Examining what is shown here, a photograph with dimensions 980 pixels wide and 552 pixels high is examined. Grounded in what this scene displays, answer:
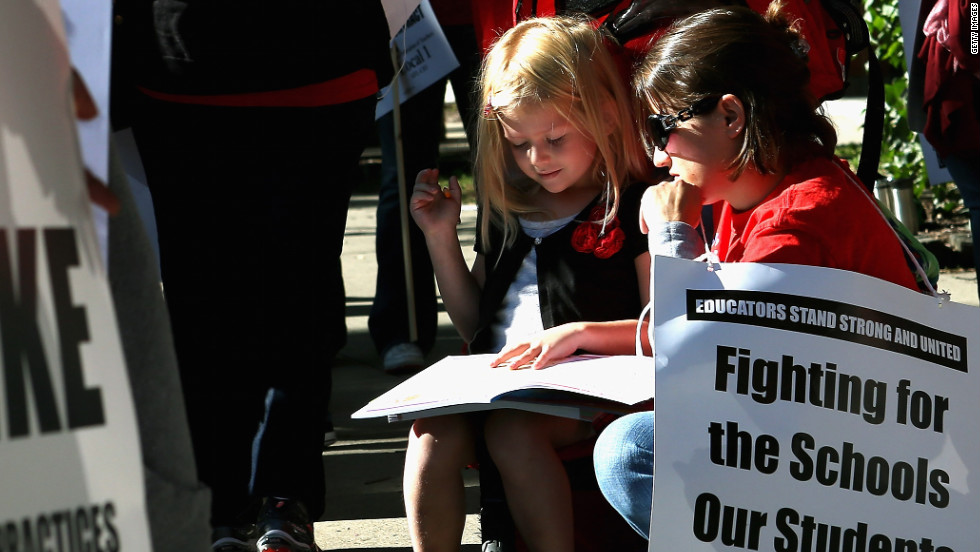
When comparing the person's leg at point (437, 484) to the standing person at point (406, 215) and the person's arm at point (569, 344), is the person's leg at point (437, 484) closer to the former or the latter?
the person's arm at point (569, 344)

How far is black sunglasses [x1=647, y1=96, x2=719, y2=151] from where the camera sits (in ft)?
7.00

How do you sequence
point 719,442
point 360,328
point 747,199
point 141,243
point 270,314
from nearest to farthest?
point 141,243 → point 719,442 → point 747,199 → point 270,314 → point 360,328

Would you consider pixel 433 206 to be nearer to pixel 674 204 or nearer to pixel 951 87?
pixel 674 204

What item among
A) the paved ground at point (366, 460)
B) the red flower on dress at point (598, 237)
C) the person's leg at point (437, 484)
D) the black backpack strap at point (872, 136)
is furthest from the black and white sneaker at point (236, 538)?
the black backpack strap at point (872, 136)

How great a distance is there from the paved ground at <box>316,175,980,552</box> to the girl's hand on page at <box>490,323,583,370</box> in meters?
0.71

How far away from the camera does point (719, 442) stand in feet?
6.22

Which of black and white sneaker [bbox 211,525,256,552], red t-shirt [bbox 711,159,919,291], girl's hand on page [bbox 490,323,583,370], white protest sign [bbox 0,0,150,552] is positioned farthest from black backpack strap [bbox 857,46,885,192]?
white protest sign [bbox 0,0,150,552]

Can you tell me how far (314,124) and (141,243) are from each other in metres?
1.35

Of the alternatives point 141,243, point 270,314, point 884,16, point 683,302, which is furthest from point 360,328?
point 141,243

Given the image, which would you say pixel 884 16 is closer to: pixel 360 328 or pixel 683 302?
pixel 360 328

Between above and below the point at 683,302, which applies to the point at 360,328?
below

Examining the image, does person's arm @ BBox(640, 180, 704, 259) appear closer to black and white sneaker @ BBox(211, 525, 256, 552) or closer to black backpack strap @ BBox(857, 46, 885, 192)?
black backpack strap @ BBox(857, 46, 885, 192)

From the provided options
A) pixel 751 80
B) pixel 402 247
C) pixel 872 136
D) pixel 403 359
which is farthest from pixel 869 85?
pixel 402 247

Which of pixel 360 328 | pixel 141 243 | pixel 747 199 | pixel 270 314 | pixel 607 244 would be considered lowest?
pixel 360 328
